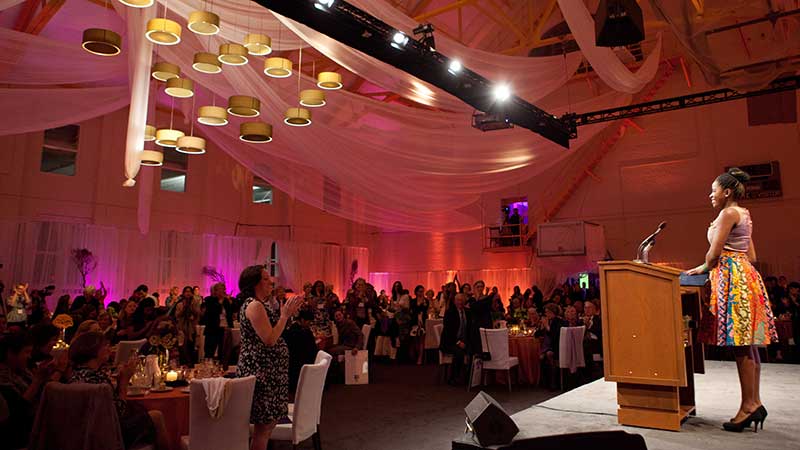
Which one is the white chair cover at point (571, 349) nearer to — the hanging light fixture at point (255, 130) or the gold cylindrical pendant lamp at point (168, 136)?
the hanging light fixture at point (255, 130)

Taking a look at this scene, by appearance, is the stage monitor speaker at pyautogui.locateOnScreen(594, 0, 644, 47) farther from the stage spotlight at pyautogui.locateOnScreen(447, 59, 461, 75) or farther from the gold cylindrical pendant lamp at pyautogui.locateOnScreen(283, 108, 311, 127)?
the gold cylindrical pendant lamp at pyautogui.locateOnScreen(283, 108, 311, 127)

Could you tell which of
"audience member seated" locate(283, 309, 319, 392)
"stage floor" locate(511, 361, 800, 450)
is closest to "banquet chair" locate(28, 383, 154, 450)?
"stage floor" locate(511, 361, 800, 450)

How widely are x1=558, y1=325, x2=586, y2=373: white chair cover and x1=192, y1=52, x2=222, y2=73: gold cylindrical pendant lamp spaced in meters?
5.44

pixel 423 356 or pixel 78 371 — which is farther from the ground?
pixel 78 371

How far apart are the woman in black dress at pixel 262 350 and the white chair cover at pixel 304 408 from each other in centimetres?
41

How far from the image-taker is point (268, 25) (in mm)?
5207

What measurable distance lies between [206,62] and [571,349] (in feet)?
19.0

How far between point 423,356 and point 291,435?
7320 mm

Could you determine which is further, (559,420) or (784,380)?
(784,380)

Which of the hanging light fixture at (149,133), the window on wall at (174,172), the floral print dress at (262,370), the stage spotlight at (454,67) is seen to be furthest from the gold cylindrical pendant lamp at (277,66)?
the window on wall at (174,172)

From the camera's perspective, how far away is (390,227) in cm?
830

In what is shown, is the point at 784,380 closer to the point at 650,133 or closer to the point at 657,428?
the point at 657,428

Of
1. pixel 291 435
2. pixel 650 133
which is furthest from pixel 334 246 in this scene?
pixel 291 435

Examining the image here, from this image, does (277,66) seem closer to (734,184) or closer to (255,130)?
(255,130)
